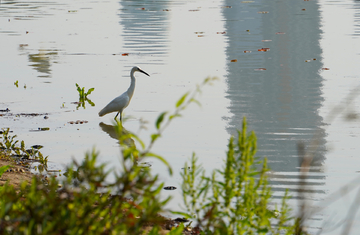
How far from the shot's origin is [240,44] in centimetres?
2392

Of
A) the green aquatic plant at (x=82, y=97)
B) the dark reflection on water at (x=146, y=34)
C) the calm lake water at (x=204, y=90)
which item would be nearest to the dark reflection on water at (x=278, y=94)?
the calm lake water at (x=204, y=90)

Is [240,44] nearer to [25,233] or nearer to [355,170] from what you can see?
[355,170]

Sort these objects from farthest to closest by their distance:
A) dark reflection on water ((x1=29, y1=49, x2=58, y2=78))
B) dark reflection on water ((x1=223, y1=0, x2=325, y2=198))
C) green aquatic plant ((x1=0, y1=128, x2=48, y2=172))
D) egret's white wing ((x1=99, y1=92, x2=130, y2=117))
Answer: dark reflection on water ((x1=29, y1=49, x2=58, y2=78)) → egret's white wing ((x1=99, y1=92, x2=130, y2=117)) → dark reflection on water ((x1=223, y1=0, x2=325, y2=198)) → green aquatic plant ((x1=0, y1=128, x2=48, y2=172))

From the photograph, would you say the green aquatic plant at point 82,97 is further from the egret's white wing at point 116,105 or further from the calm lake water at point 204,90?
the egret's white wing at point 116,105

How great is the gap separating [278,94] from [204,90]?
2.02 m

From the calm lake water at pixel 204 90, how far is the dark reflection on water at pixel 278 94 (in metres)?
0.04

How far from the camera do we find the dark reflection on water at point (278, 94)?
9.77m

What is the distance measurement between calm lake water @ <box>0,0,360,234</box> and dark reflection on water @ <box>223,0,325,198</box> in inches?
1.5

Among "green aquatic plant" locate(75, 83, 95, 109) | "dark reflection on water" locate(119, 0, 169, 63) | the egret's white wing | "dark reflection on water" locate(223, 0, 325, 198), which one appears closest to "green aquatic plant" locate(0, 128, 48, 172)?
the egret's white wing

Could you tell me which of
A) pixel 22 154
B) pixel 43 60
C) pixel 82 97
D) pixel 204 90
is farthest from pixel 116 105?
pixel 43 60

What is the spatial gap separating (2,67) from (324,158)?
13.3 metres

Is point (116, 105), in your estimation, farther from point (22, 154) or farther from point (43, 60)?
point (43, 60)

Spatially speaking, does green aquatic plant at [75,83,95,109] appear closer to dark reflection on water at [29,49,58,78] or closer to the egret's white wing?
the egret's white wing

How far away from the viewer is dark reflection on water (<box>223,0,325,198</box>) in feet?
32.0
